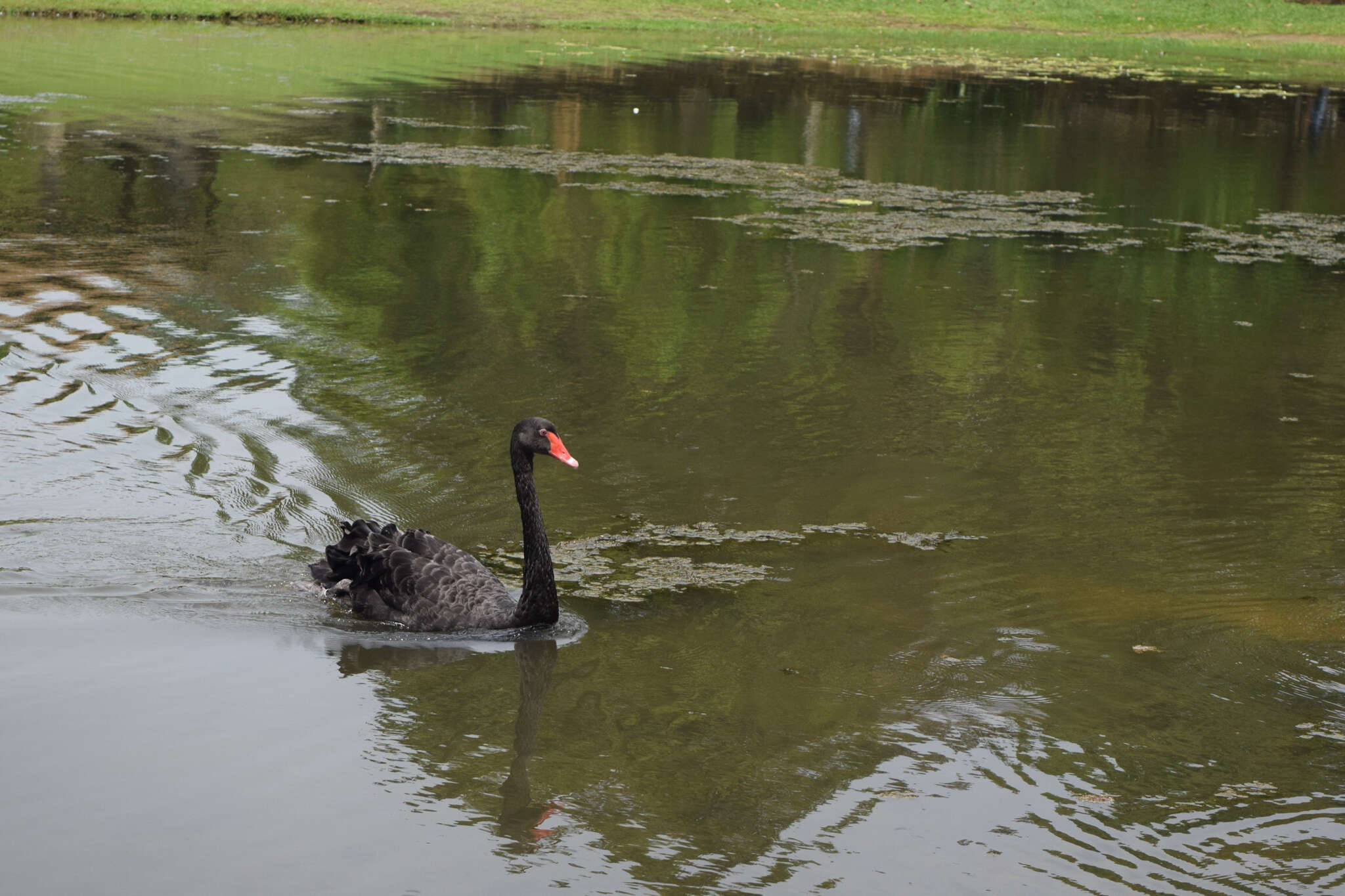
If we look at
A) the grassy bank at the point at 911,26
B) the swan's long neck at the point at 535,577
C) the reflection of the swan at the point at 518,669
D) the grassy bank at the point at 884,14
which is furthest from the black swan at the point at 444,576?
the grassy bank at the point at 884,14

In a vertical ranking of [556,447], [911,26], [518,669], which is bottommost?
[518,669]

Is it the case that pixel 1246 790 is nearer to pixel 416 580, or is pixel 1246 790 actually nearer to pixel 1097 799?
pixel 1097 799

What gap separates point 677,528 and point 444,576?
4.32 ft

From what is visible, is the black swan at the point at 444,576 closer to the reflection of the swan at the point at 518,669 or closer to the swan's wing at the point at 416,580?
the swan's wing at the point at 416,580

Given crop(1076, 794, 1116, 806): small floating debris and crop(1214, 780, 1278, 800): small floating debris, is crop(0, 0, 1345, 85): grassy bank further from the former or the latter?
crop(1076, 794, 1116, 806): small floating debris

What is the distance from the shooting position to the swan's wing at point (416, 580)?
17.6ft

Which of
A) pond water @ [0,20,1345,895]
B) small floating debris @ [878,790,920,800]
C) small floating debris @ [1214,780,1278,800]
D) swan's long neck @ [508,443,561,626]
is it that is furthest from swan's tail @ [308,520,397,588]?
small floating debris @ [1214,780,1278,800]

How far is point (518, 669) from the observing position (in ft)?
16.8

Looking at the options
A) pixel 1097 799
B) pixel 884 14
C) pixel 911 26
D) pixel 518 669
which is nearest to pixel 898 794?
pixel 1097 799

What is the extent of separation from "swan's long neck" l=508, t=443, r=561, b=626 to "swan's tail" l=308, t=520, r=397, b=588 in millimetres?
534

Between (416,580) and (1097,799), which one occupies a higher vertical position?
(416,580)

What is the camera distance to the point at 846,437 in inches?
304

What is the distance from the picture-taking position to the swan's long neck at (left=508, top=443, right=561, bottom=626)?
206 inches

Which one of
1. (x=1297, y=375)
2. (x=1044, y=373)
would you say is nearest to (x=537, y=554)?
(x=1044, y=373)
